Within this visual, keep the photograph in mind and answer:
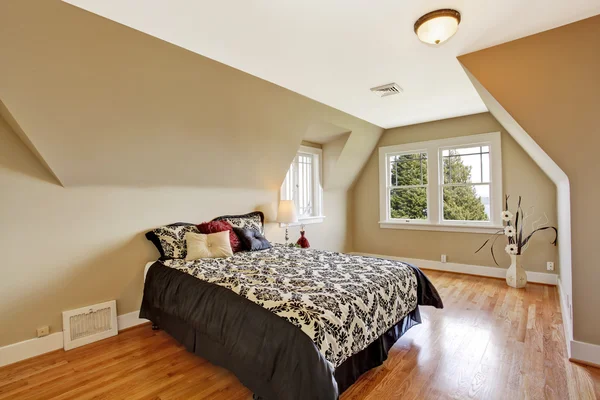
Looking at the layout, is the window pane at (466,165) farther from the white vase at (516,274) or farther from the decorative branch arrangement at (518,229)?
the white vase at (516,274)

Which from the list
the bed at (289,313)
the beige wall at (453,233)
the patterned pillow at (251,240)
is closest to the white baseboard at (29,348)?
the bed at (289,313)

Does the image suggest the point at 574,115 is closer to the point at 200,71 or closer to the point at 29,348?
the point at 200,71

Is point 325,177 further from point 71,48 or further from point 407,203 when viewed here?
point 71,48

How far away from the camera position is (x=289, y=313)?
1.65 meters

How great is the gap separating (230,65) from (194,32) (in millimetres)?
542

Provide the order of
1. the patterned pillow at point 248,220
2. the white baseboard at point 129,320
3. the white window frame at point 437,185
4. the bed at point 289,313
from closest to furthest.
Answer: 1. the bed at point 289,313
2. the white baseboard at point 129,320
3. the patterned pillow at point 248,220
4. the white window frame at point 437,185

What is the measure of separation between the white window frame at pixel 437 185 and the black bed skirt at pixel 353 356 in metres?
2.57

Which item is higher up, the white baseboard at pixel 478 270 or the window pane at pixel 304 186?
the window pane at pixel 304 186

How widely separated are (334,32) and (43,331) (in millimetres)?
3394

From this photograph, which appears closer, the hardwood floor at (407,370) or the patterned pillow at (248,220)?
the hardwood floor at (407,370)

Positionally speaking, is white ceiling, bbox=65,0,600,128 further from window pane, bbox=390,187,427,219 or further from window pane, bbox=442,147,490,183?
window pane, bbox=390,187,427,219

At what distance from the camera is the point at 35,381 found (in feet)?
6.84

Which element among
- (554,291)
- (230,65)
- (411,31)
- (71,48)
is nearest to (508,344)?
(554,291)

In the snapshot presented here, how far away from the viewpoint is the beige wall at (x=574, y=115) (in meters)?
2.10
